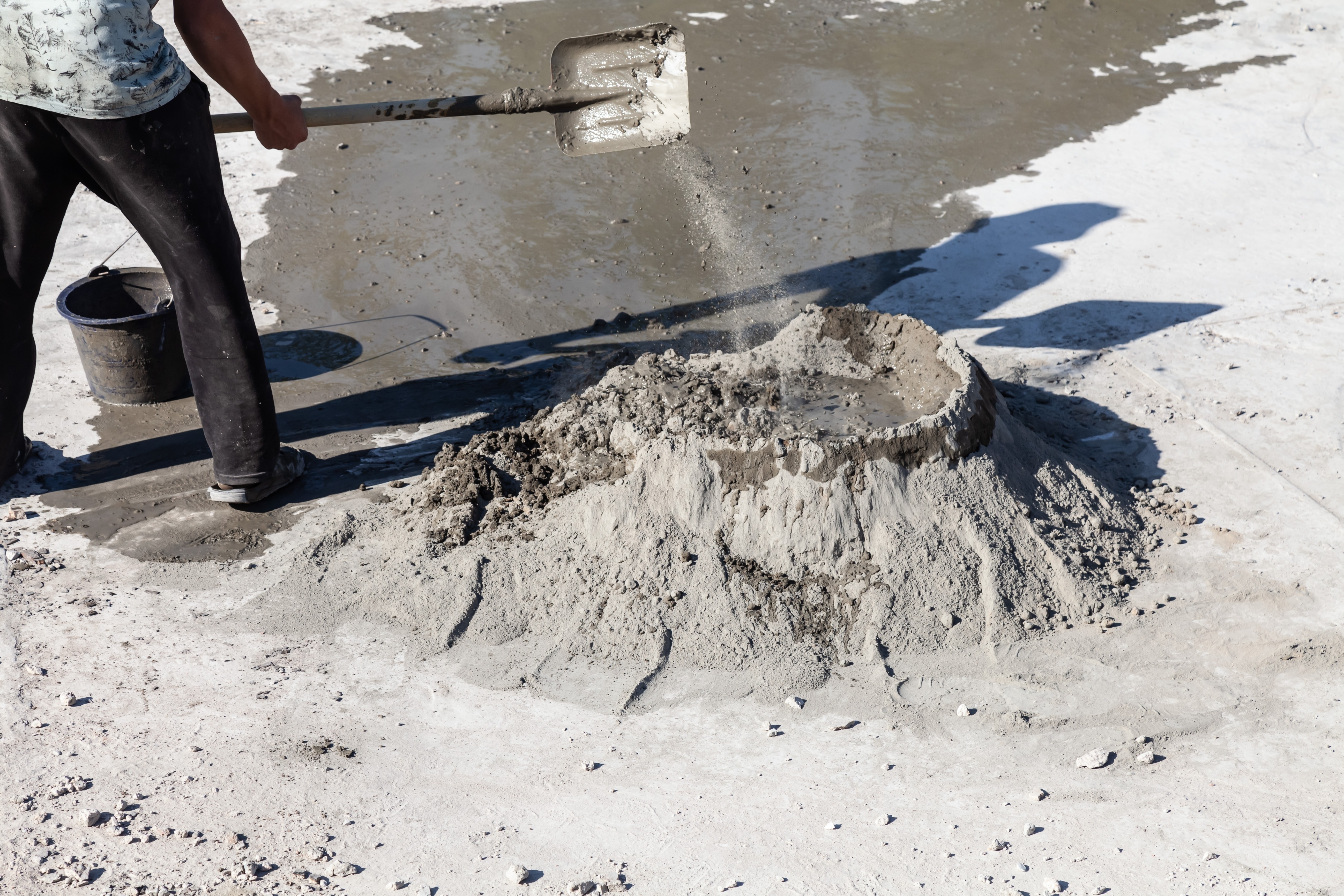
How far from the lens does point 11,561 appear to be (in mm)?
3895

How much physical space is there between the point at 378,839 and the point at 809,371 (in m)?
2.50

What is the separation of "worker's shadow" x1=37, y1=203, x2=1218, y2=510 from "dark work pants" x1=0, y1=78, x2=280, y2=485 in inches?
14.6

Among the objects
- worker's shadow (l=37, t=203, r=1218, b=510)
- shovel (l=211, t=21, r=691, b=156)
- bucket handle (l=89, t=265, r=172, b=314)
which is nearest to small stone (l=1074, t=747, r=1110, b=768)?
worker's shadow (l=37, t=203, r=1218, b=510)

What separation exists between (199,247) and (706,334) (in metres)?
2.42

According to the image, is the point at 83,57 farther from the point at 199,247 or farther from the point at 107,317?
the point at 107,317

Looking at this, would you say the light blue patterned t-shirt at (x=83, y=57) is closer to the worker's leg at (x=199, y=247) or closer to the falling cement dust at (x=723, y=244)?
the worker's leg at (x=199, y=247)

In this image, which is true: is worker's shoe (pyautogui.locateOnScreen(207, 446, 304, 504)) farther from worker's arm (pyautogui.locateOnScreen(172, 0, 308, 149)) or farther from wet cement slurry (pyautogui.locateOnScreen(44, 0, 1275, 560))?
worker's arm (pyautogui.locateOnScreen(172, 0, 308, 149))

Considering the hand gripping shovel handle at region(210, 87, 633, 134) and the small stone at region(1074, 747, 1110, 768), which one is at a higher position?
the hand gripping shovel handle at region(210, 87, 633, 134)

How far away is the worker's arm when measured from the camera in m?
3.65

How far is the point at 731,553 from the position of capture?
3764mm

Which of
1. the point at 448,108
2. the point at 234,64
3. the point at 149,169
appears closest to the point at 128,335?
the point at 149,169

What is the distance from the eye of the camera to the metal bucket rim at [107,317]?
452 centimetres

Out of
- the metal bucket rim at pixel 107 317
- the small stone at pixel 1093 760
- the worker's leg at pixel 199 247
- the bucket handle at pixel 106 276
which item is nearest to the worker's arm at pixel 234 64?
the worker's leg at pixel 199 247

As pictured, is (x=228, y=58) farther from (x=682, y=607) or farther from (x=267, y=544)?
(x=682, y=607)
